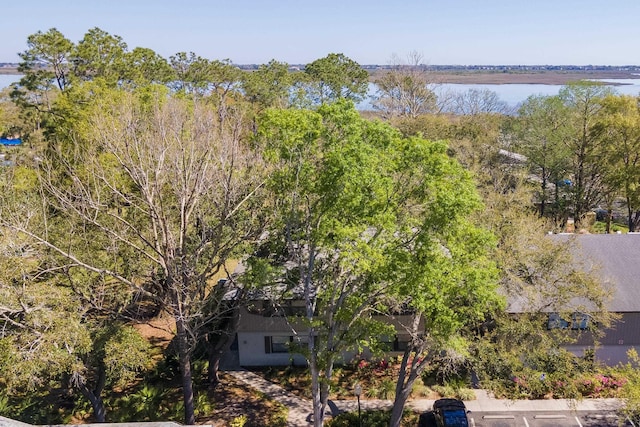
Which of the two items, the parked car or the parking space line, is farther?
the parking space line

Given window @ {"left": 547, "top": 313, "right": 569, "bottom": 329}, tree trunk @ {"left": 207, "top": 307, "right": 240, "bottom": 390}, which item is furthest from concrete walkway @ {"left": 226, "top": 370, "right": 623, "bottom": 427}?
window @ {"left": 547, "top": 313, "right": 569, "bottom": 329}

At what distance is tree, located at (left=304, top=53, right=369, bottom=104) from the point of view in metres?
53.2

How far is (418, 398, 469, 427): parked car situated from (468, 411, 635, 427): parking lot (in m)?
0.96

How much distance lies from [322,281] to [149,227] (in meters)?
8.19

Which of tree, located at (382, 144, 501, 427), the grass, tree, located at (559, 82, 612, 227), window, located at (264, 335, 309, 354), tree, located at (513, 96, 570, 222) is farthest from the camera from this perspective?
tree, located at (513, 96, 570, 222)

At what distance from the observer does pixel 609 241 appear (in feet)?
80.6

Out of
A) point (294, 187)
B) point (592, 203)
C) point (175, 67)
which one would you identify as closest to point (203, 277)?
point (294, 187)

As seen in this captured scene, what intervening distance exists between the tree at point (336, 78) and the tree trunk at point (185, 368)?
39437 mm

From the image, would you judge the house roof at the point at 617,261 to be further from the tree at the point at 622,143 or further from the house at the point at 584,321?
the tree at the point at 622,143

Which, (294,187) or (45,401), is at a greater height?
(294,187)

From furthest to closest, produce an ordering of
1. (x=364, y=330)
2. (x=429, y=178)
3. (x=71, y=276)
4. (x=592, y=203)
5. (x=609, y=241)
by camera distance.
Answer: (x=592, y=203)
(x=609, y=241)
(x=71, y=276)
(x=364, y=330)
(x=429, y=178)

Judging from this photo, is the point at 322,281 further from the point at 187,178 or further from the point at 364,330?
the point at 187,178

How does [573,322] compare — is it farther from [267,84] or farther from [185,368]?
[267,84]

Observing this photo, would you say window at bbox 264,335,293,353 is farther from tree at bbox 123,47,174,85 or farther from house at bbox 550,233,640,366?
tree at bbox 123,47,174,85
